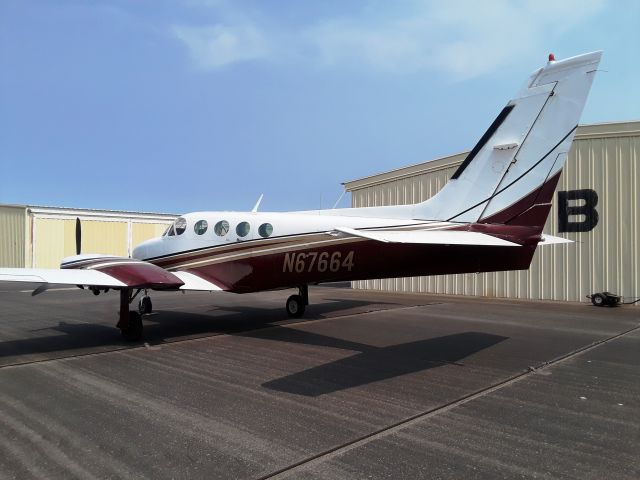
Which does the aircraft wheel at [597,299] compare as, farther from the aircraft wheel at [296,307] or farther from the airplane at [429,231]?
the aircraft wheel at [296,307]

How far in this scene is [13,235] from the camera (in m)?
34.1

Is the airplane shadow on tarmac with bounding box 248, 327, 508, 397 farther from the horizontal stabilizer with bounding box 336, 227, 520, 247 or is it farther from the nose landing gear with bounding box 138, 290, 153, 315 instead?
the nose landing gear with bounding box 138, 290, 153, 315

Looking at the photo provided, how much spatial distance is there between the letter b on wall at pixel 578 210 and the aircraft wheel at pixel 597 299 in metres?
2.38

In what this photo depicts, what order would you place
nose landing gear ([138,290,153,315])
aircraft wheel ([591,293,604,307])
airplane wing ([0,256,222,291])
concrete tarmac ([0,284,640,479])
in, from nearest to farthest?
concrete tarmac ([0,284,640,479]) < airplane wing ([0,256,222,291]) < nose landing gear ([138,290,153,315]) < aircraft wheel ([591,293,604,307])

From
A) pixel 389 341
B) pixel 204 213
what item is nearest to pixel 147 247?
pixel 204 213

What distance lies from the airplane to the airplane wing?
0.02 metres

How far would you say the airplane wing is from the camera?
8133 mm

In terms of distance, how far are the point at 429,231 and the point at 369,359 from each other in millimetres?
2715

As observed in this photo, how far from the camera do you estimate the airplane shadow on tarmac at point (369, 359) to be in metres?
5.92

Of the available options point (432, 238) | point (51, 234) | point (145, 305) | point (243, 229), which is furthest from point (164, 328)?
point (51, 234)

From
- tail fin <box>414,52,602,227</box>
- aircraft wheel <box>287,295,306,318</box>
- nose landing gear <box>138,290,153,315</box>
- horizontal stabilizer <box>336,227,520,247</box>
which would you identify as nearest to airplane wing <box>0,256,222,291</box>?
nose landing gear <box>138,290,153,315</box>

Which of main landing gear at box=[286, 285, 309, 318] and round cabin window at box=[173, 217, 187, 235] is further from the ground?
round cabin window at box=[173, 217, 187, 235]

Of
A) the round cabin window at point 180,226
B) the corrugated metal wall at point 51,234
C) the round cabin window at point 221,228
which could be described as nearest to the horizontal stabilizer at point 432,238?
the round cabin window at point 221,228

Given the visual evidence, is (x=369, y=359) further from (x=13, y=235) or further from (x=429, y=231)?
(x=13, y=235)
